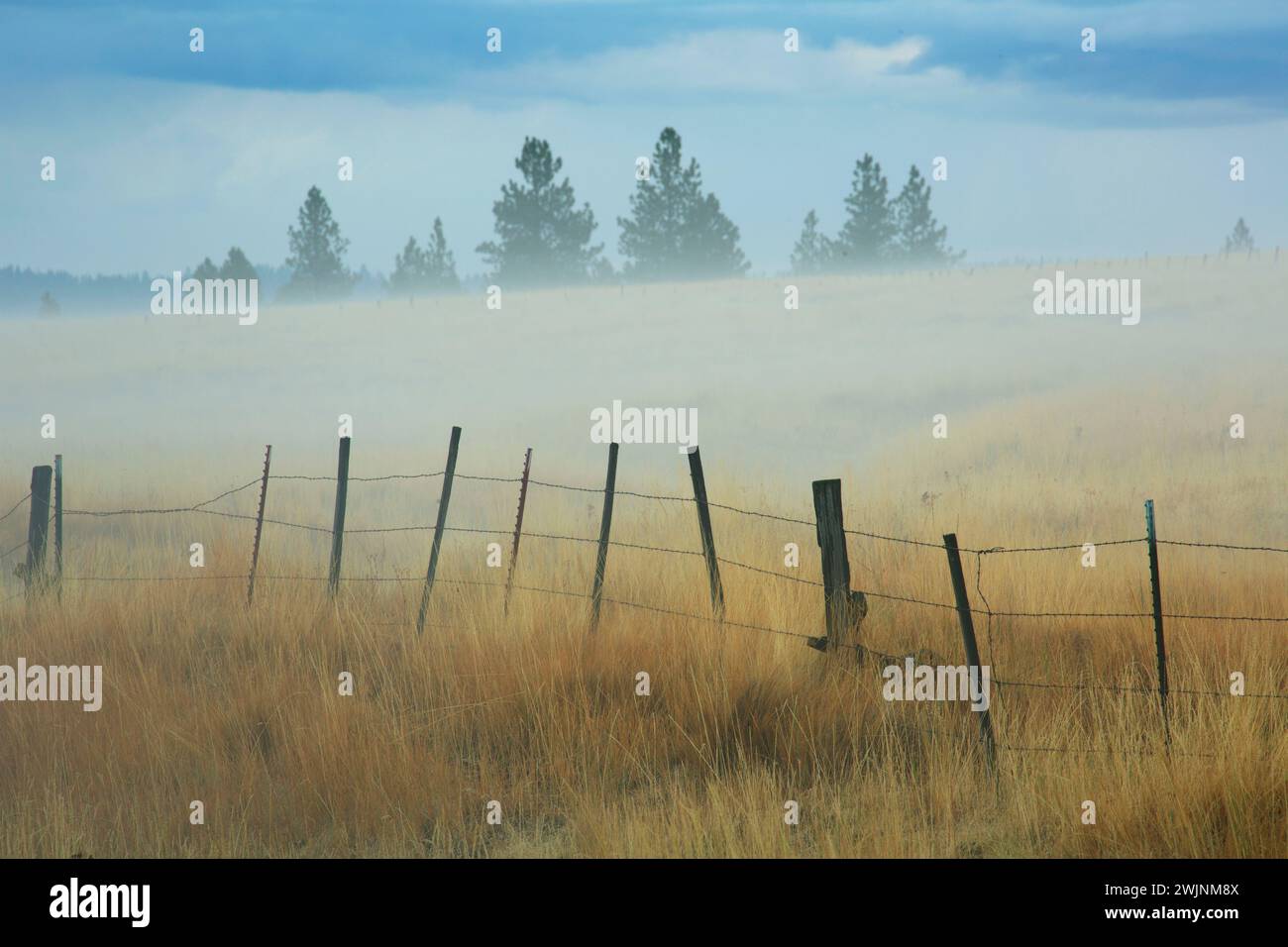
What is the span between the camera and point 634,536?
42.1ft

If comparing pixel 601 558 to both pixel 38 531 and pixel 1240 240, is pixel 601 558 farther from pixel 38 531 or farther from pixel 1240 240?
pixel 1240 240

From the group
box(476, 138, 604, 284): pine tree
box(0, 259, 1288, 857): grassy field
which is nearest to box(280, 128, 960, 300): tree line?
box(476, 138, 604, 284): pine tree

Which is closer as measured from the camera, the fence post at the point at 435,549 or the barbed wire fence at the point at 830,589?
the barbed wire fence at the point at 830,589

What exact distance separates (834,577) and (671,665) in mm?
1300

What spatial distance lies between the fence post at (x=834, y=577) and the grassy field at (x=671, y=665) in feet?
0.61

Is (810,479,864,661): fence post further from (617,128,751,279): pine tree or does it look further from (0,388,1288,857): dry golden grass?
(617,128,751,279): pine tree

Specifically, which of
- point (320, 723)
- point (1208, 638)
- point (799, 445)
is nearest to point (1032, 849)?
point (1208, 638)

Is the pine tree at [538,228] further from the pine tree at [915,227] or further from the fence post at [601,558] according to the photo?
the fence post at [601,558]

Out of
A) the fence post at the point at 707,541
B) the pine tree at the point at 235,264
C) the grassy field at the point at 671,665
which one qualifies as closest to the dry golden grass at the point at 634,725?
the grassy field at the point at 671,665

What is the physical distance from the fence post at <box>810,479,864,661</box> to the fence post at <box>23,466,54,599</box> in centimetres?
751

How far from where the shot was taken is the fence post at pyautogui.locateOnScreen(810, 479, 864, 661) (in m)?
7.72

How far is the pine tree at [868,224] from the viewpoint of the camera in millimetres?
65875

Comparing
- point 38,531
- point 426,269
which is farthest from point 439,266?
point 38,531

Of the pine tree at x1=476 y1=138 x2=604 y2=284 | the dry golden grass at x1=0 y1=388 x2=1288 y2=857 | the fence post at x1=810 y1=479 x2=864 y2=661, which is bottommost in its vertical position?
the dry golden grass at x1=0 y1=388 x2=1288 y2=857
